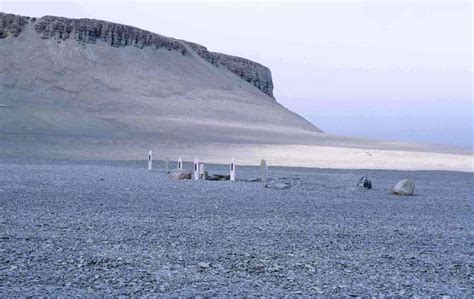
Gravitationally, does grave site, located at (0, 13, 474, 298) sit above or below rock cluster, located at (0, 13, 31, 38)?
below

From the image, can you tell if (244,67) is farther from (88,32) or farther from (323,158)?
(323,158)

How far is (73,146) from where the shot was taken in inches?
1519

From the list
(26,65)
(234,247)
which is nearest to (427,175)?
(234,247)

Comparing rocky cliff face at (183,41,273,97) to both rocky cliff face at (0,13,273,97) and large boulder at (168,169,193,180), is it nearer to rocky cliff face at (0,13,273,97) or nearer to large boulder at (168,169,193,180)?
rocky cliff face at (0,13,273,97)

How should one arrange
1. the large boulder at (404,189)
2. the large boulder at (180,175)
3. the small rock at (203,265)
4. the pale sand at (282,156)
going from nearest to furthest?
the small rock at (203,265)
the large boulder at (404,189)
the large boulder at (180,175)
the pale sand at (282,156)

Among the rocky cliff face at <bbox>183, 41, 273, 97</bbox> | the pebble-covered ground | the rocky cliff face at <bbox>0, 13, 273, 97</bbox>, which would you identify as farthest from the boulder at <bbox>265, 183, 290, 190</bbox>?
the rocky cliff face at <bbox>183, 41, 273, 97</bbox>

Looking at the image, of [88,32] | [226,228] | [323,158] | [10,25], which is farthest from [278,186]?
[88,32]

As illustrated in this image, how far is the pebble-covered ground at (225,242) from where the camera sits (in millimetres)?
6902

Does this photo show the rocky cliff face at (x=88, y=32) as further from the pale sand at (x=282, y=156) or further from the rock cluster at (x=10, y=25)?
the pale sand at (x=282, y=156)

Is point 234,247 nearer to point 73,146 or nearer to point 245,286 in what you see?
point 245,286

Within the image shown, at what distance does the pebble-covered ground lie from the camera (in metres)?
6.90

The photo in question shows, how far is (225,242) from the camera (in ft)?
30.3

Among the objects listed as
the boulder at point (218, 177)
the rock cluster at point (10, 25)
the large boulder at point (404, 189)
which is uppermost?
the rock cluster at point (10, 25)

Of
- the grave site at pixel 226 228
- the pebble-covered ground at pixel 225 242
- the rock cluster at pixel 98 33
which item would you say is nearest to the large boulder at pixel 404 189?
the grave site at pixel 226 228
